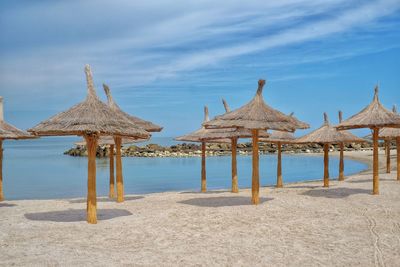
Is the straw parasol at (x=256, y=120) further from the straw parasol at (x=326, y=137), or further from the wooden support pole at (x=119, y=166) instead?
the straw parasol at (x=326, y=137)

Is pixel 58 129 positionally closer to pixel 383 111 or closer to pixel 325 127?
pixel 383 111

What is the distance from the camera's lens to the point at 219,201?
41.6 feet

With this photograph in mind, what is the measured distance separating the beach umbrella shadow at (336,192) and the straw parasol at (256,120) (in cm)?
269

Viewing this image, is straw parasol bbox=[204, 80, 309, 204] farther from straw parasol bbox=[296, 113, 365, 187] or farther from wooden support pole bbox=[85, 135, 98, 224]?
straw parasol bbox=[296, 113, 365, 187]

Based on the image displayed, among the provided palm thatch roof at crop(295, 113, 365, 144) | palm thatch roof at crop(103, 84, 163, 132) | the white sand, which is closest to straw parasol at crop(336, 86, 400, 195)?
the white sand

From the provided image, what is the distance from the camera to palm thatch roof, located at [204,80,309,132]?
436 inches

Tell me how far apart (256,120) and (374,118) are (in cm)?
388

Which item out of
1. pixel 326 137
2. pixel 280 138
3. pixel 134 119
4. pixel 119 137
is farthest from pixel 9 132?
pixel 326 137

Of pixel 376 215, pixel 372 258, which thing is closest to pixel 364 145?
pixel 376 215

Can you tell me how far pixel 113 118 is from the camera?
9438mm

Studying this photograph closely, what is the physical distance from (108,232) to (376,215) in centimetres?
585

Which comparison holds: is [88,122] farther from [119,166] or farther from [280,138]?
[280,138]

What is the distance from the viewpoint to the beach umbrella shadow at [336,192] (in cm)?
1353

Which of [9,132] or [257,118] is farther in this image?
[9,132]
